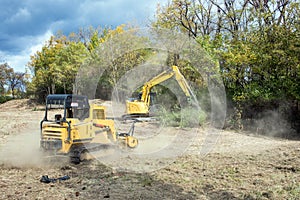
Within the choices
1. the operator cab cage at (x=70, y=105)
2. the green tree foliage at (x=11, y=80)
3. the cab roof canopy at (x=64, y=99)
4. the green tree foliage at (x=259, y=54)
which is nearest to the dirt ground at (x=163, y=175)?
the operator cab cage at (x=70, y=105)

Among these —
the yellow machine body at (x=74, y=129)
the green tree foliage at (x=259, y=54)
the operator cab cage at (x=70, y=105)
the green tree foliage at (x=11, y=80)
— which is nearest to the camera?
the yellow machine body at (x=74, y=129)

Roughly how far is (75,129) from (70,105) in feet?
2.24

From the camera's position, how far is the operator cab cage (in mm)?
7590

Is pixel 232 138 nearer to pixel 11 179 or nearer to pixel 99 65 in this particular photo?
pixel 11 179

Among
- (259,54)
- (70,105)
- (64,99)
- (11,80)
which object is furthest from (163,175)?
(11,80)

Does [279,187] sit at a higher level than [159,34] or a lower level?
lower

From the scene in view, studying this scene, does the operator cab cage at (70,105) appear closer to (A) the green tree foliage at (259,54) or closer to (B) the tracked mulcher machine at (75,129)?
(B) the tracked mulcher machine at (75,129)

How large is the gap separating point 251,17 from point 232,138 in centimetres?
856

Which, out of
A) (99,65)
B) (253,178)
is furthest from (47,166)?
(99,65)

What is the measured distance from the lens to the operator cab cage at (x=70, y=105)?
24.9ft

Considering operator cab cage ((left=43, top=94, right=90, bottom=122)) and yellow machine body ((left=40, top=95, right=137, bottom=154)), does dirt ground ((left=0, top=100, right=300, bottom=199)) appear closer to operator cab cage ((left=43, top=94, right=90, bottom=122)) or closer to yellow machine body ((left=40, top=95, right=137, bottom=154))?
yellow machine body ((left=40, top=95, right=137, bottom=154))

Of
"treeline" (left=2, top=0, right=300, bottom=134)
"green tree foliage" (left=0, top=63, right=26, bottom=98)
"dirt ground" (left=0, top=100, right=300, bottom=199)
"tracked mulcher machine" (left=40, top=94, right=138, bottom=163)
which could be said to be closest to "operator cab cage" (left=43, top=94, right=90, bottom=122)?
"tracked mulcher machine" (left=40, top=94, right=138, bottom=163)

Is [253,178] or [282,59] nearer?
[253,178]

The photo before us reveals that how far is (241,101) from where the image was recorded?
15906mm
